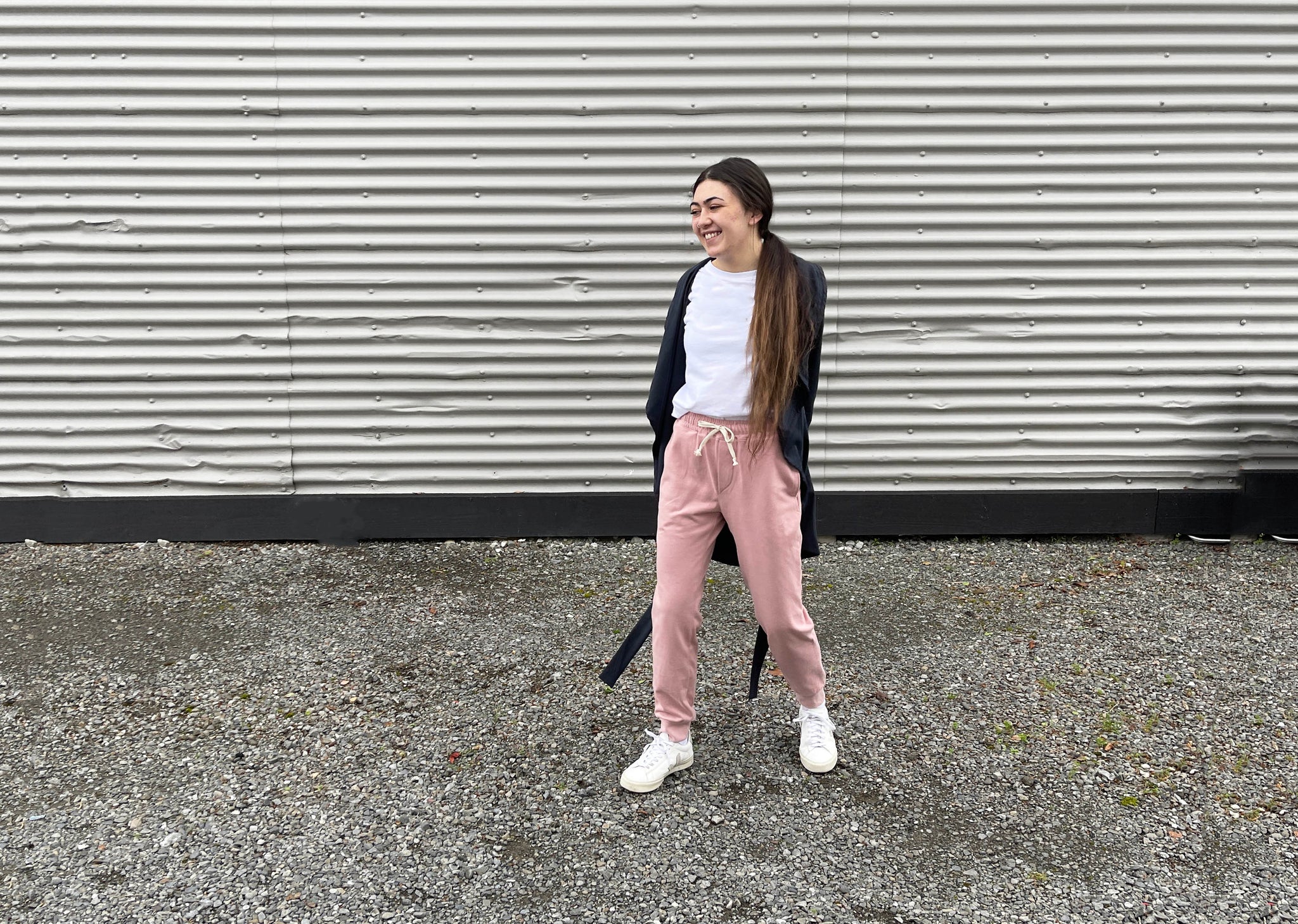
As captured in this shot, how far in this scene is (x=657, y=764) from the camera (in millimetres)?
3334

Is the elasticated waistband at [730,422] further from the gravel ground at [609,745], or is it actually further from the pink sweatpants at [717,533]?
the gravel ground at [609,745]

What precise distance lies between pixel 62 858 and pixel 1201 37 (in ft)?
19.7

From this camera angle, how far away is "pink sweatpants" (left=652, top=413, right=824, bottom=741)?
10.3ft

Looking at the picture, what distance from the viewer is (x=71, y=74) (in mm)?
5152

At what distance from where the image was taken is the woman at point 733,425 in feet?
9.97

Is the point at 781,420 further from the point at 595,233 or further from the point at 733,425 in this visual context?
the point at 595,233

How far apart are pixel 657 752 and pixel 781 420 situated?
1.16 metres

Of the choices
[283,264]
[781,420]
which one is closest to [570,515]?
[283,264]

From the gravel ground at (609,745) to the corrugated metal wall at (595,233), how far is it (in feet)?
2.13

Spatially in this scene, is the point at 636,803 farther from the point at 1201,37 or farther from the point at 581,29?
the point at 1201,37

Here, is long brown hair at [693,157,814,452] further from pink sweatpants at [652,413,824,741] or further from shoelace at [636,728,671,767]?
shoelace at [636,728,671,767]

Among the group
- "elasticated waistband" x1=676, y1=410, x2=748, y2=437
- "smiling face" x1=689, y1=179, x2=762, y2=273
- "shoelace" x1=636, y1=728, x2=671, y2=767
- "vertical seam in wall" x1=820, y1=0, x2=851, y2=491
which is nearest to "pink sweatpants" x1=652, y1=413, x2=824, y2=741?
"elasticated waistband" x1=676, y1=410, x2=748, y2=437

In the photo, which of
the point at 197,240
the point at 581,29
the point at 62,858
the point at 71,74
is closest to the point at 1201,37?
the point at 581,29

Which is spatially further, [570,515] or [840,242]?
[570,515]
